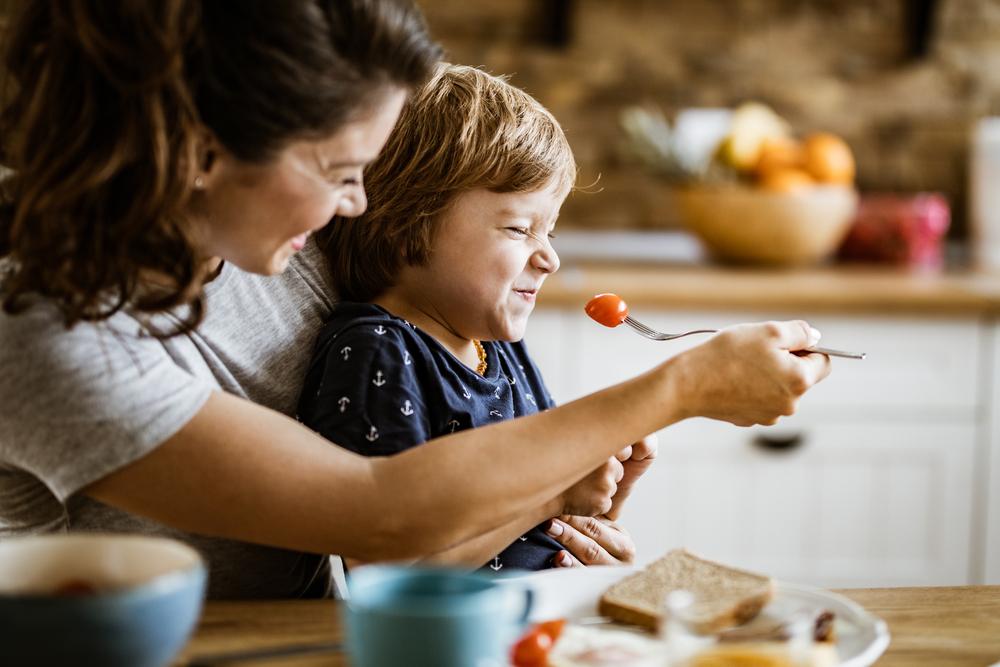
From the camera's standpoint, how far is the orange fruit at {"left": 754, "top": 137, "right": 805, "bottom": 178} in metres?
2.83

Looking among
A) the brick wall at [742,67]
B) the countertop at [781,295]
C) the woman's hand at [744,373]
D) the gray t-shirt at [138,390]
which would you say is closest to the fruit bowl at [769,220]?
the countertop at [781,295]

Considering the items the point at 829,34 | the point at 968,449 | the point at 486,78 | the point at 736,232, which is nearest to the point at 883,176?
the point at 829,34

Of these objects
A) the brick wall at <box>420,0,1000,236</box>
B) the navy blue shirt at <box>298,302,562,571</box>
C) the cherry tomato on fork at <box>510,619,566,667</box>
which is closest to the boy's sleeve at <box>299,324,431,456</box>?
the navy blue shirt at <box>298,302,562,571</box>

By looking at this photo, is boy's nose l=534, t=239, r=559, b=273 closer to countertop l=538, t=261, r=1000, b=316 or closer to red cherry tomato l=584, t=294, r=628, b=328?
red cherry tomato l=584, t=294, r=628, b=328

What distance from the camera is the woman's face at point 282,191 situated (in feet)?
3.51

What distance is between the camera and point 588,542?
54.9 inches

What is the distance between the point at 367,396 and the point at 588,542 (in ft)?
1.11

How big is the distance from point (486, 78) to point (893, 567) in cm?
171

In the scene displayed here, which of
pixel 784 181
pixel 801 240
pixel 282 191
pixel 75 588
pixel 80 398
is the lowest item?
pixel 75 588

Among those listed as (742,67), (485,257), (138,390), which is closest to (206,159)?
(138,390)

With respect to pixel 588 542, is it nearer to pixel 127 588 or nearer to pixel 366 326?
pixel 366 326

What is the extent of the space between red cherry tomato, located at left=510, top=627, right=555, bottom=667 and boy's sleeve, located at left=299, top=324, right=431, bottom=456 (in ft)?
1.18

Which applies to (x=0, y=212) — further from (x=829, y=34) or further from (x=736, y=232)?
(x=829, y=34)

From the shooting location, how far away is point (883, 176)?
10.9 ft
